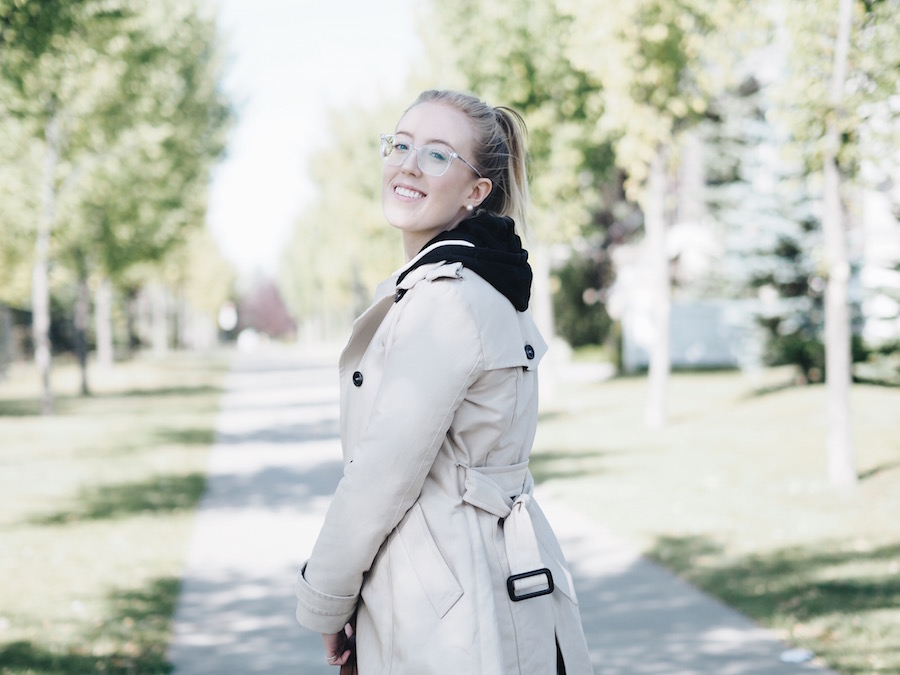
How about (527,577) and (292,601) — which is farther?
(292,601)

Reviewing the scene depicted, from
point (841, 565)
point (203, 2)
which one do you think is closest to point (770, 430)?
point (841, 565)

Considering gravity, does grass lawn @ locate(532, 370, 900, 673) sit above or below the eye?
below

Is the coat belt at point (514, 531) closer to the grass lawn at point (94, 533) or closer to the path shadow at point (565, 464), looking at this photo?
the grass lawn at point (94, 533)

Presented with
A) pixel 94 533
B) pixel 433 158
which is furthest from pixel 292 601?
pixel 433 158

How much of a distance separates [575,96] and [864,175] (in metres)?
7.44

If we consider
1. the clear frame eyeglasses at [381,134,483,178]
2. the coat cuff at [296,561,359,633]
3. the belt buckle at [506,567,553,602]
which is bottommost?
the coat cuff at [296,561,359,633]

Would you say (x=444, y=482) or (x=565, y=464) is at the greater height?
(x=444, y=482)

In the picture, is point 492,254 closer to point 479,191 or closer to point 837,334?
point 479,191

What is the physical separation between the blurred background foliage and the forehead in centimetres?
34

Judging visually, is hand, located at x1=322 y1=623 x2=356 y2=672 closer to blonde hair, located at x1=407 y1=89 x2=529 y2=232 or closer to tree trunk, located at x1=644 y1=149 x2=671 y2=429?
blonde hair, located at x1=407 y1=89 x2=529 y2=232

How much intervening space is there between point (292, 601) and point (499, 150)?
4.37 m

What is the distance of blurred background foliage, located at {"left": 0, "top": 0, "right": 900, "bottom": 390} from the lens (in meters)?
8.81

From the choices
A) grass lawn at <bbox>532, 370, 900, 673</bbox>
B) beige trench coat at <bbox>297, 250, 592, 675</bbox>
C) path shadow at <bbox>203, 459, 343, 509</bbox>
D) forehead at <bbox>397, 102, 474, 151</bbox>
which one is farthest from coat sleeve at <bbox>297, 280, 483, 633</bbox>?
path shadow at <bbox>203, 459, 343, 509</bbox>

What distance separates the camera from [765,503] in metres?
8.53
